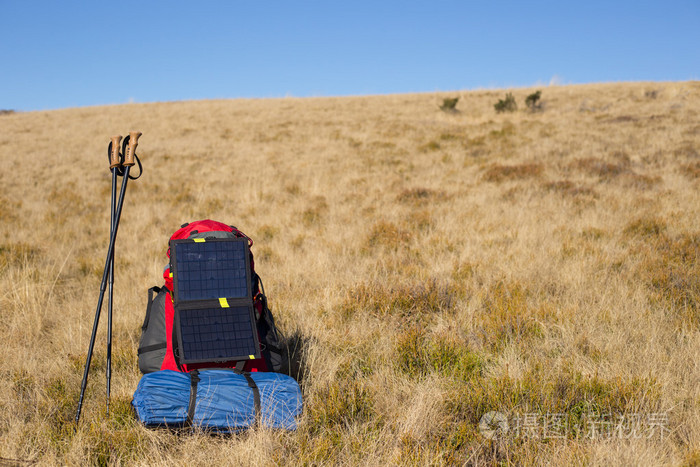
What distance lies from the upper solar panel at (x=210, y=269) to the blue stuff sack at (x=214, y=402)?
532 millimetres

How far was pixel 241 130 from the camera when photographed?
2030 centimetres

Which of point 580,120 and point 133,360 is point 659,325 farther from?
point 580,120

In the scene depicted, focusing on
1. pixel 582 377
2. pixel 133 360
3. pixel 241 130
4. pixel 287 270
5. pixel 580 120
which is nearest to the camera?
pixel 582 377

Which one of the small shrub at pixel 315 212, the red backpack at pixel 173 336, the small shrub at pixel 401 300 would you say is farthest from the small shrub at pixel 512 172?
the red backpack at pixel 173 336

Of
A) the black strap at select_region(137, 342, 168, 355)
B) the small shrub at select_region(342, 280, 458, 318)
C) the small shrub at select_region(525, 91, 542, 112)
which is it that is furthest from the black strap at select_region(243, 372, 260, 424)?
the small shrub at select_region(525, 91, 542, 112)

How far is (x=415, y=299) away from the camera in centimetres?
452

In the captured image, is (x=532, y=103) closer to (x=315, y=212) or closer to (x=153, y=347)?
(x=315, y=212)

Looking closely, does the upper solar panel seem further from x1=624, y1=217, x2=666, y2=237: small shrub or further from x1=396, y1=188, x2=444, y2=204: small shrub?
x1=396, y1=188, x2=444, y2=204: small shrub

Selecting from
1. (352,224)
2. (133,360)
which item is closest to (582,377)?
(133,360)

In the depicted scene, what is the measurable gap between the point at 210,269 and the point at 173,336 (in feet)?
1.72

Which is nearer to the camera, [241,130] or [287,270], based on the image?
[287,270]

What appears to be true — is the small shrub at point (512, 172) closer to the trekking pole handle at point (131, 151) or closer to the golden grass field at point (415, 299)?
the golden grass field at point (415, 299)

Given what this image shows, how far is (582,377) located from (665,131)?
542 inches

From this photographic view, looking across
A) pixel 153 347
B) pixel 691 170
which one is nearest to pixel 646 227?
pixel 691 170
